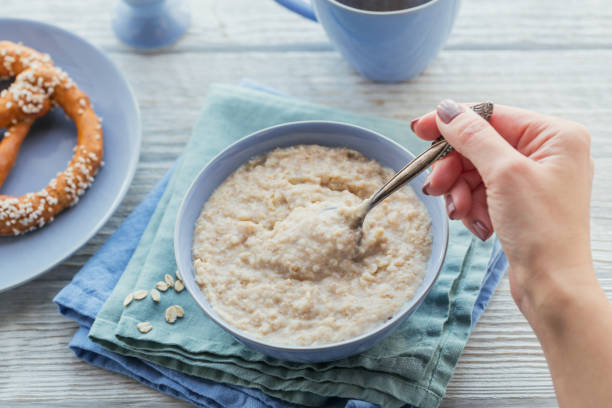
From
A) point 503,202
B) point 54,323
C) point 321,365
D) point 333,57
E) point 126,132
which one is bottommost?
point 54,323

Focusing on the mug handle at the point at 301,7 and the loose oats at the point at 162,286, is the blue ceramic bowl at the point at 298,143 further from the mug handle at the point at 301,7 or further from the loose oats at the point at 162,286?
the mug handle at the point at 301,7

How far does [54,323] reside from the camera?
1.78 meters

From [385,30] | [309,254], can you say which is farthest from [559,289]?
[385,30]

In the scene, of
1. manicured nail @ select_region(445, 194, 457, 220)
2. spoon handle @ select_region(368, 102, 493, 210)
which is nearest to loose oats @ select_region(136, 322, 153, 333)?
spoon handle @ select_region(368, 102, 493, 210)

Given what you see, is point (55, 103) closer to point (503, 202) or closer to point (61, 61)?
point (61, 61)

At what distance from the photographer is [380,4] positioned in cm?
198

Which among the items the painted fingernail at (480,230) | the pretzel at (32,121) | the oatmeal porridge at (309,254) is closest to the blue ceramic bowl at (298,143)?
the oatmeal porridge at (309,254)

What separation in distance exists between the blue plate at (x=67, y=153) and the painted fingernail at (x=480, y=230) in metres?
1.08

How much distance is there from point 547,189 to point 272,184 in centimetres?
75

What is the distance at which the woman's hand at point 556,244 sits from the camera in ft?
3.99

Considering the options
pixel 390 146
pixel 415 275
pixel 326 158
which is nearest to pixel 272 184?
pixel 326 158

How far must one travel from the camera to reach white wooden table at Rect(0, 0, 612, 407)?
1.67m

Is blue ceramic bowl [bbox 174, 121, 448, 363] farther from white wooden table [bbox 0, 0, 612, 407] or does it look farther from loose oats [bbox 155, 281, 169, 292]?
white wooden table [bbox 0, 0, 612, 407]

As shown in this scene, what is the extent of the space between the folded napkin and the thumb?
0.47m
